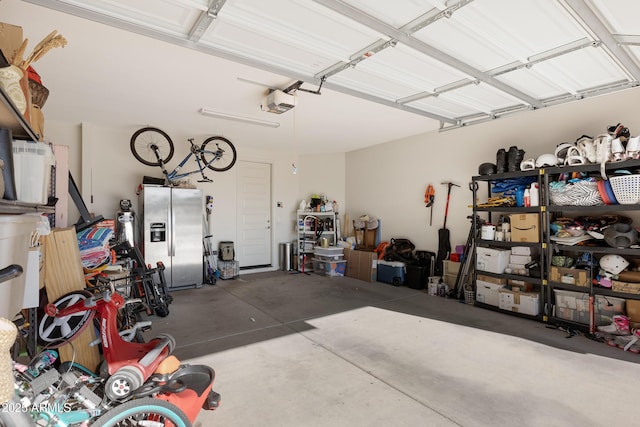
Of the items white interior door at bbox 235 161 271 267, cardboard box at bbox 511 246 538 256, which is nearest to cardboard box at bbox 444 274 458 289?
cardboard box at bbox 511 246 538 256

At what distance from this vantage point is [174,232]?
5.61 m

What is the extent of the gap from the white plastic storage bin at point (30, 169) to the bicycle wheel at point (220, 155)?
4298 mm

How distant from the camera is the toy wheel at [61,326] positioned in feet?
6.82

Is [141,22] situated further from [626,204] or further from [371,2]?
[626,204]

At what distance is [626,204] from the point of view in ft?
10.9

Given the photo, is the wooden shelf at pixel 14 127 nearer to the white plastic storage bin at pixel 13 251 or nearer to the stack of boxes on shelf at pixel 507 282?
the white plastic storage bin at pixel 13 251

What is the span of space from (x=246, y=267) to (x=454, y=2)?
6377 mm

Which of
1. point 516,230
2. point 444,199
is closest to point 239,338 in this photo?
point 516,230

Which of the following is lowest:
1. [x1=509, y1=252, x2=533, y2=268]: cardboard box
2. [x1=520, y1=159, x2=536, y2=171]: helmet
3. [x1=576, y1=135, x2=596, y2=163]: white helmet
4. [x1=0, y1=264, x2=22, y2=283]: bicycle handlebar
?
[x1=509, y1=252, x2=533, y2=268]: cardboard box

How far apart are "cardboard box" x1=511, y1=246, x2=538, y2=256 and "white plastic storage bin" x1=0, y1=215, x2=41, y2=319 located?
4976 millimetres

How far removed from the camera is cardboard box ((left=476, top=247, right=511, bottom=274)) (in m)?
4.39

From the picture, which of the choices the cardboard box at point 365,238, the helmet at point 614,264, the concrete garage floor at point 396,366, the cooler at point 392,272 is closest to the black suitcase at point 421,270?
the cooler at point 392,272

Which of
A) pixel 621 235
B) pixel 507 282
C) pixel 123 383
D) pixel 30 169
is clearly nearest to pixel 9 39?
pixel 30 169

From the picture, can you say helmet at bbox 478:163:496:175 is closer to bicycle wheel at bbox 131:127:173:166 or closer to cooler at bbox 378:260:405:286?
cooler at bbox 378:260:405:286
